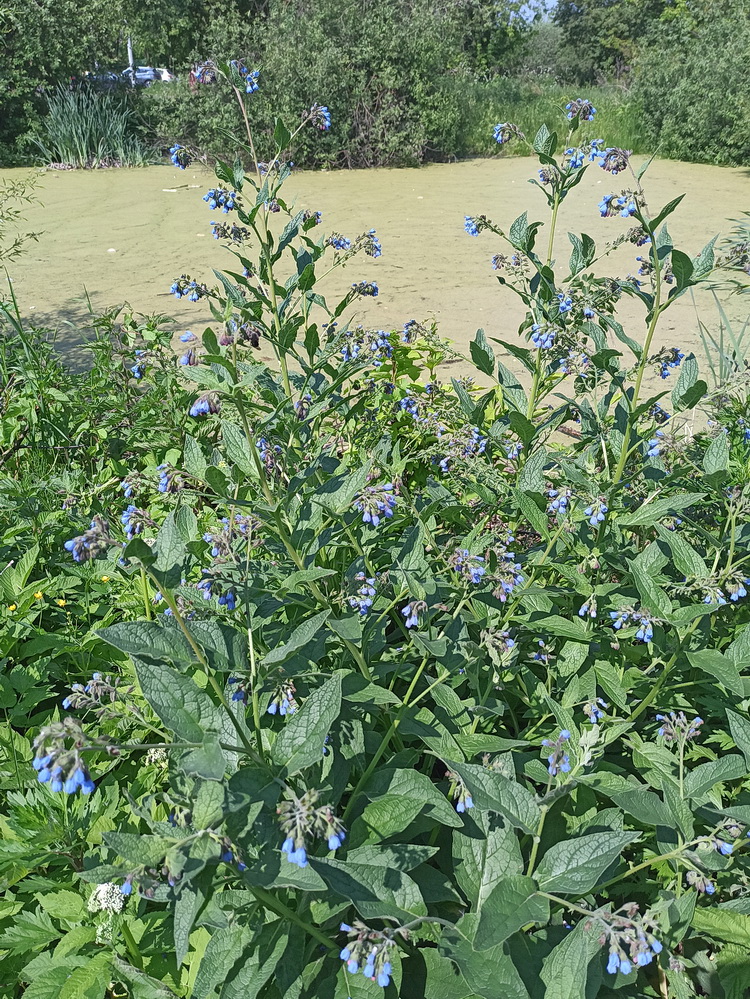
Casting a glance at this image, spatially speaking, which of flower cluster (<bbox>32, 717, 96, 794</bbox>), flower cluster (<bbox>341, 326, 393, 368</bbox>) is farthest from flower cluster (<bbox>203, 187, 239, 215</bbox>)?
flower cluster (<bbox>32, 717, 96, 794</bbox>)

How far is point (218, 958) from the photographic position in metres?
1.22

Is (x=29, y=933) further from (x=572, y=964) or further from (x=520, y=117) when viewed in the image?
(x=520, y=117)

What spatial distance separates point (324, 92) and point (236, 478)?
1271 cm

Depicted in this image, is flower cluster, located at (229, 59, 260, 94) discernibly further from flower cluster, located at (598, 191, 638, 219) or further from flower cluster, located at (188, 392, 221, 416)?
flower cluster, located at (188, 392, 221, 416)

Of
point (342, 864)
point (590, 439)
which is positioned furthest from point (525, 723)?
point (342, 864)

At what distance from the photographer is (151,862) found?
3.41 feet

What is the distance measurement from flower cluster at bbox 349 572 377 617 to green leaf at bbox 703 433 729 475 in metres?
0.84

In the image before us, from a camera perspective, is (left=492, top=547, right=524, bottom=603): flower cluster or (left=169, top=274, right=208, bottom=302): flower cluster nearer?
(left=492, top=547, right=524, bottom=603): flower cluster

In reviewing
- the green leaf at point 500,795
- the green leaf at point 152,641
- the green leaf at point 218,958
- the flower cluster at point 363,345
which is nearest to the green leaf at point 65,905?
the green leaf at point 218,958

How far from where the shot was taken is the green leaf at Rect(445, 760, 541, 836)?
1183mm

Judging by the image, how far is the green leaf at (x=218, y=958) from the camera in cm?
120

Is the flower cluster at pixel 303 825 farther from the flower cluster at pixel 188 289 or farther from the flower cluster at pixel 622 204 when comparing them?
the flower cluster at pixel 622 204

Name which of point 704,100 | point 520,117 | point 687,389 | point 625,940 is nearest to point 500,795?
point 625,940

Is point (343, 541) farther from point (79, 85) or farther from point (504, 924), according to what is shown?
point (79, 85)
